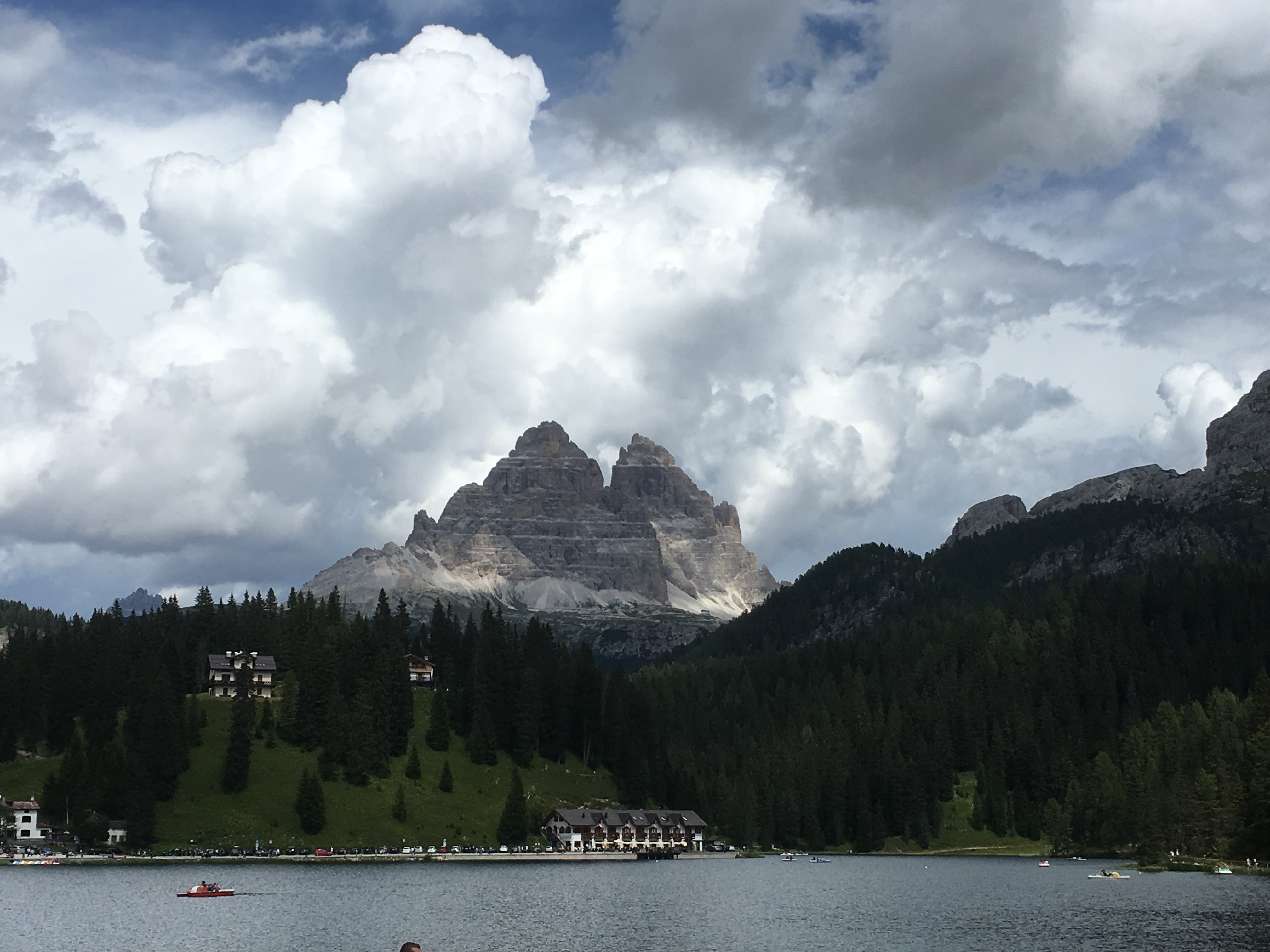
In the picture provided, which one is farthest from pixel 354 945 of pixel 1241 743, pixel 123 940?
pixel 1241 743

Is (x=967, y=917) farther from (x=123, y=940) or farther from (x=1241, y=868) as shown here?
(x=123, y=940)

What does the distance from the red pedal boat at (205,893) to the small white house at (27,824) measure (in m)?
55.3

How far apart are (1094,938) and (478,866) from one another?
10394 cm

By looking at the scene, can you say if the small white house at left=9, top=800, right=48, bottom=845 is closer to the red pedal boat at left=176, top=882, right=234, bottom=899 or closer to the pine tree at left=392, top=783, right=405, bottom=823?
the pine tree at left=392, top=783, right=405, bottom=823

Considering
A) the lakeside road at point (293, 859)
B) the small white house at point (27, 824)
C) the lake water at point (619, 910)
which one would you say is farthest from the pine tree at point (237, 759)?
the small white house at point (27, 824)

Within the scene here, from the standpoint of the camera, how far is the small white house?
18325 centimetres

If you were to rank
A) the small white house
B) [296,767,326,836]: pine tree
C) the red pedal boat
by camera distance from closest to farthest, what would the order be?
the red pedal boat, the small white house, [296,767,326,836]: pine tree

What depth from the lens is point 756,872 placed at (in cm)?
18175

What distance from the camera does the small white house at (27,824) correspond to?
18325cm

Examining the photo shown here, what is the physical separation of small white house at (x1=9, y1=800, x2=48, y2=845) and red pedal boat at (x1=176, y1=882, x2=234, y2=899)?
55.3 meters

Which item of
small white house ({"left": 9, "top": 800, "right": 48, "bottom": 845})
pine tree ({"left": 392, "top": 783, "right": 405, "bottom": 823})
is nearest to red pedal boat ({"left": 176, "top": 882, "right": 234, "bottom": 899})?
small white house ({"left": 9, "top": 800, "right": 48, "bottom": 845})

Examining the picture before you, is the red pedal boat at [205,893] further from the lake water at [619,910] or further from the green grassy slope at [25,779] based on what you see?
the green grassy slope at [25,779]

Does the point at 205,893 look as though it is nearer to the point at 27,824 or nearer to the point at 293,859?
the point at 293,859

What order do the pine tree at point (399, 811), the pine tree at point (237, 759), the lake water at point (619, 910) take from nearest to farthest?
the lake water at point (619, 910)
the pine tree at point (237, 759)
the pine tree at point (399, 811)
